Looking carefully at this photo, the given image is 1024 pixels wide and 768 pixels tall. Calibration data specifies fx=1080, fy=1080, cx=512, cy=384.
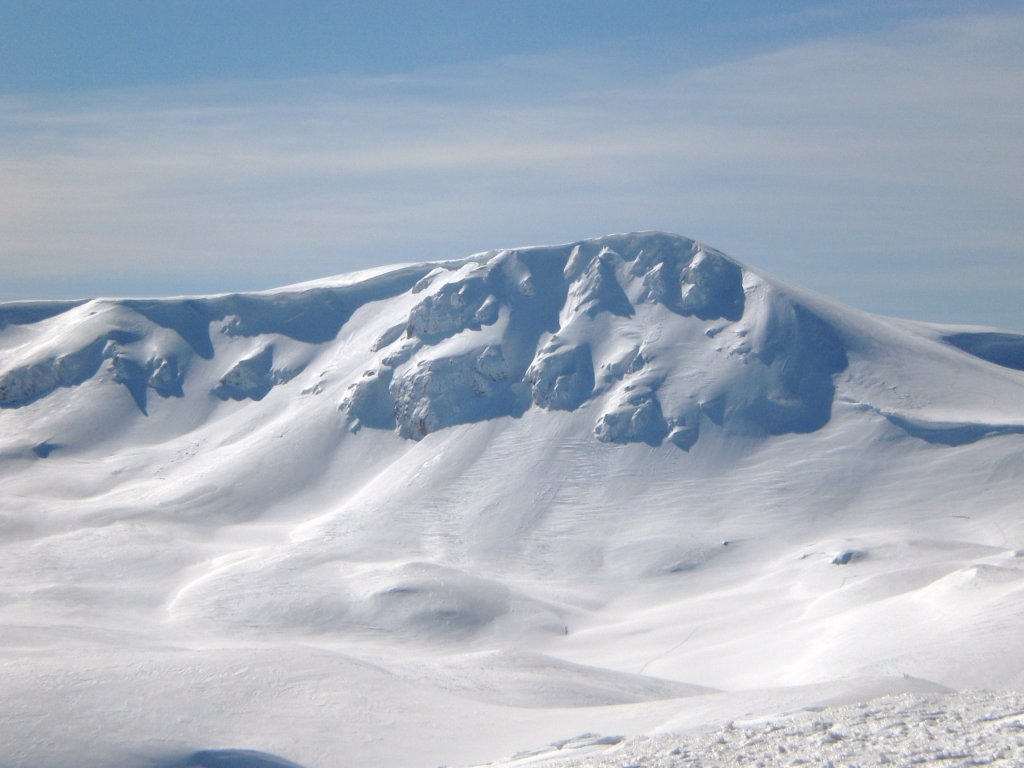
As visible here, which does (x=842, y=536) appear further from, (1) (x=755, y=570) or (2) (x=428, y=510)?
(2) (x=428, y=510)

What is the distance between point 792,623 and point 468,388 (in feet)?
136

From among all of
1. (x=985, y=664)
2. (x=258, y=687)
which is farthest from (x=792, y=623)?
(x=258, y=687)

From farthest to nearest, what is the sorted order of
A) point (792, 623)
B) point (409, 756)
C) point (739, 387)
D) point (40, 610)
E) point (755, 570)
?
point (739, 387) < point (755, 570) < point (40, 610) < point (792, 623) < point (409, 756)

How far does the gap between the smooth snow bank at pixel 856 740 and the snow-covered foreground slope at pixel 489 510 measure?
2.94m

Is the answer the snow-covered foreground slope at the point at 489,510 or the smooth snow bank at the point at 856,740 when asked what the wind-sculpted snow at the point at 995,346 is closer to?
the snow-covered foreground slope at the point at 489,510

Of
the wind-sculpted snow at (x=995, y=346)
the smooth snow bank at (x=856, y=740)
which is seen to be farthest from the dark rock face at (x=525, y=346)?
the smooth snow bank at (x=856, y=740)

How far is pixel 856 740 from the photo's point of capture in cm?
1847

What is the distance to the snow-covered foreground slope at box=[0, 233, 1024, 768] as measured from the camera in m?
30.3

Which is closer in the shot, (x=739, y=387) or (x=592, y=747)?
(x=592, y=747)

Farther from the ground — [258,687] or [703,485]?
[258,687]

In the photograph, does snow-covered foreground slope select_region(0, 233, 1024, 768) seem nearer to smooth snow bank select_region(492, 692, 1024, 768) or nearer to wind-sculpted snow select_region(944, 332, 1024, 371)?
wind-sculpted snow select_region(944, 332, 1024, 371)

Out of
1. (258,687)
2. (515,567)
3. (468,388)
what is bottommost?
(515,567)

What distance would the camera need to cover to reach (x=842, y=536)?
6550cm

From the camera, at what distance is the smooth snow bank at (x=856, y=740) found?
16.8 m
